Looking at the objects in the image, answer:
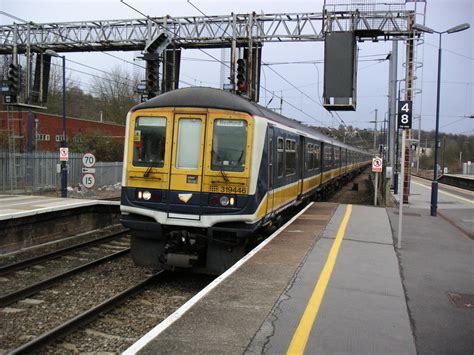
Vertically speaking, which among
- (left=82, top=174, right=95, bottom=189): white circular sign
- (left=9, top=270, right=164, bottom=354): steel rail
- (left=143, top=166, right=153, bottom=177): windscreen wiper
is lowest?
(left=9, top=270, right=164, bottom=354): steel rail

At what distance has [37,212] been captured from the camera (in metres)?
12.9

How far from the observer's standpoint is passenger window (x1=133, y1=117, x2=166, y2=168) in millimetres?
8234

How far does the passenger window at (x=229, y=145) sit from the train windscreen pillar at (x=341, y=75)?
14.0m

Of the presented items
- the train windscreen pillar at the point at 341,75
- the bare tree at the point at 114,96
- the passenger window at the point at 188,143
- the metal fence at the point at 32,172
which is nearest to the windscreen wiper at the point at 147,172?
the passenger window at the point at 188,143

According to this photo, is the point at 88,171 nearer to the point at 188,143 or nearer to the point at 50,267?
the point at 50,267

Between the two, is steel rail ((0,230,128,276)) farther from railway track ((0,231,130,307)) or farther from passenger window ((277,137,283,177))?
passenger window ((277,137,283,177))

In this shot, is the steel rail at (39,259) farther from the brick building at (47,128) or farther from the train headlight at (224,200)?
the brick building at (47,128)

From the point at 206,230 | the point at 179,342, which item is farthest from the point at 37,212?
the point at 179,342

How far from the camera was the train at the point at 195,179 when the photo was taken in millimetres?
7930

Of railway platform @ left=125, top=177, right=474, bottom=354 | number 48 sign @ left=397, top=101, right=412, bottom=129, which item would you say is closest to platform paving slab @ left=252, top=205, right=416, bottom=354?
railway platform @ left=125, top=177, right=474, bottom=354

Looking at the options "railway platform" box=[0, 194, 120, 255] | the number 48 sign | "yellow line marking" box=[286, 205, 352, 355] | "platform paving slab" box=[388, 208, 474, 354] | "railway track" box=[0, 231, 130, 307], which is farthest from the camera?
"railway platform" box=[0, 194, 120, 255]

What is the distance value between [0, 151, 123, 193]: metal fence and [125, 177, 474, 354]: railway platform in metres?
18.8

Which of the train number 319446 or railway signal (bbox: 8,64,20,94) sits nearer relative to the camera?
the train number 319446

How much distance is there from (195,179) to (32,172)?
2025 cm
